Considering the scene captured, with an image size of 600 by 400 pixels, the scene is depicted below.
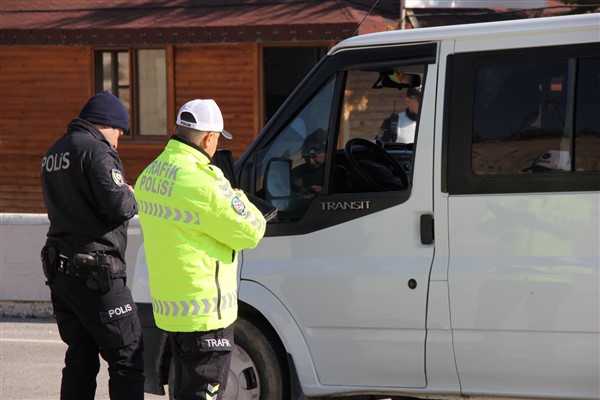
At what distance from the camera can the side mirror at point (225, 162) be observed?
5.07 meters

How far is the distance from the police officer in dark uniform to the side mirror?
1.72 feet

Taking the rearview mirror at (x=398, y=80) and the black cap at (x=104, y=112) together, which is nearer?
the black cap at (x=104, y=112)

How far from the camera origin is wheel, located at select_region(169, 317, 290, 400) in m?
5.61

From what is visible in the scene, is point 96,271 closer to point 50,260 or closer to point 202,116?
point 50,260

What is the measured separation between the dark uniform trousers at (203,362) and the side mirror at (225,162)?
32.4 inches

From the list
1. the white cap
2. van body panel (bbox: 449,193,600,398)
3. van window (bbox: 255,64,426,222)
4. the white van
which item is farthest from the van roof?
the white cap

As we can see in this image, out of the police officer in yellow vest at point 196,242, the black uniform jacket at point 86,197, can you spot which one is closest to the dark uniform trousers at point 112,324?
the black uniform jacket at point 86,197

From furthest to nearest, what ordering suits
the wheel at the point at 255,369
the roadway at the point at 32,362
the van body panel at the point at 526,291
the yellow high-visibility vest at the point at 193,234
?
the roadway at the point at 32,362
the wheel at the point at 255,369
the van body panel at the point at 526,291
the yellow high-visibility vest at the point at 193,234

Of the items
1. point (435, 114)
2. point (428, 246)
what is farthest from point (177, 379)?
point (435, 114)

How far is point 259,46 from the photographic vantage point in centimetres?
1733

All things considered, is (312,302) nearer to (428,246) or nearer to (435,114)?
(428,246)

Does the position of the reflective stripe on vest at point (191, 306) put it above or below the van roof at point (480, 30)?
below

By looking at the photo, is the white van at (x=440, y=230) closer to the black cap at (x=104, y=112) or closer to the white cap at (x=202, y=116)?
the black cap at (x=104, y=112)

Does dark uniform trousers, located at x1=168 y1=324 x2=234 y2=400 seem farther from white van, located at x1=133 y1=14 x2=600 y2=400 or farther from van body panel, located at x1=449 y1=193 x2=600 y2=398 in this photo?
van body panel, located at x1=449 y1=193 x2=600 y2=398
